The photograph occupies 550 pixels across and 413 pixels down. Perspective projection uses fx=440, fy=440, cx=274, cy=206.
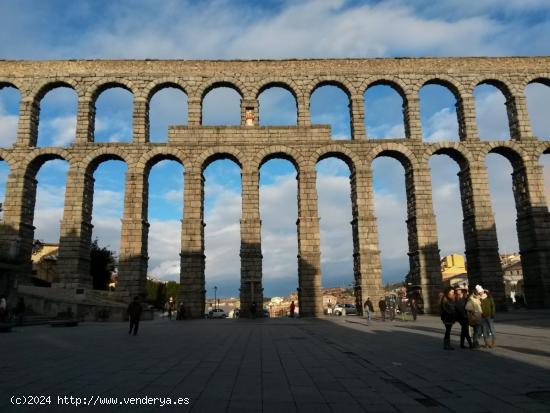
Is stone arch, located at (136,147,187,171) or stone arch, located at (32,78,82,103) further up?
stone arch, located at (32,78,82,103)


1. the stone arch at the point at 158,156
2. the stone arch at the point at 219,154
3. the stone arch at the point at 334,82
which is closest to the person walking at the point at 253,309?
the stone arch at the point at 219,154

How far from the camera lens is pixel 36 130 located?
37.2 m

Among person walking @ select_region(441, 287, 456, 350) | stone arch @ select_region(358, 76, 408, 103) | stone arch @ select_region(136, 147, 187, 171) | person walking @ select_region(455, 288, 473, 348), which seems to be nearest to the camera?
person walking @ select_region(441, 287, 456, 350)

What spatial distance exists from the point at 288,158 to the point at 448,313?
24635mm

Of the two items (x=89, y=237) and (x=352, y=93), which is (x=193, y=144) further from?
(x=352, y=93)

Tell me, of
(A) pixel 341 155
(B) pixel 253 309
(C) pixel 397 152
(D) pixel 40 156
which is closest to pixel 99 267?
(D) pixel 40 156

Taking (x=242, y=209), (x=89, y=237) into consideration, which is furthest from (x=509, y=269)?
(x=89, y=237)

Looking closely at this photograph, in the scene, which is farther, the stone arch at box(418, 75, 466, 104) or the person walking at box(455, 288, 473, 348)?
the stone arch at box(418, 75, 466, 104)

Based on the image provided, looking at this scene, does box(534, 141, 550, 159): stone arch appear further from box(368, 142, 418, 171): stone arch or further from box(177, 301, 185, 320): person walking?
box(177, 301, 185, 320): person walking

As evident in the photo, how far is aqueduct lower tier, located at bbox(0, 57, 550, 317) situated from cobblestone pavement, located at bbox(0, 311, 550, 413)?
19670 mm

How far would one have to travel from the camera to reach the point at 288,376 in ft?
27.3

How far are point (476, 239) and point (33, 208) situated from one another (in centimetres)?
3512

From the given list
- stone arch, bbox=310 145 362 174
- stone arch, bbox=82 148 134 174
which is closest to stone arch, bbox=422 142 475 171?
stone arch, bbox=310 145 362 174

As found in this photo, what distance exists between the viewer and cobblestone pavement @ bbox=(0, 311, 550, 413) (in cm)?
622
